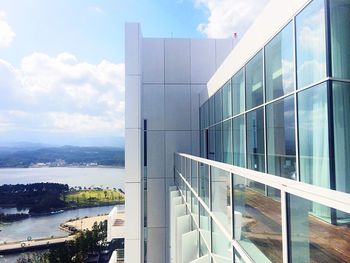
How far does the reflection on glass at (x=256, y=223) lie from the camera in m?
1.61

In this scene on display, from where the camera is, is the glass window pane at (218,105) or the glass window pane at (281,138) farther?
the glass window pane at (218,105)

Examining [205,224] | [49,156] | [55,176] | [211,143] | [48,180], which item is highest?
[211,143]

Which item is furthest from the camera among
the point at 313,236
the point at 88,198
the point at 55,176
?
the point at 88,198

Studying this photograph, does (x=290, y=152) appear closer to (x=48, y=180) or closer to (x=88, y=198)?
(x=48, y=180)

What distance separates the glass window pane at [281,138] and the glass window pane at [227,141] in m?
2.76

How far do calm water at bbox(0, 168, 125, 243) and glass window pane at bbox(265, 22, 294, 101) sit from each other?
129 feet

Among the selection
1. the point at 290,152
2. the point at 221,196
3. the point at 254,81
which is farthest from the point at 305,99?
the point at 254,81

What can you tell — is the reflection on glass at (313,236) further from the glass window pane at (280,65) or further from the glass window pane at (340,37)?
the glass window pane at (280,65)

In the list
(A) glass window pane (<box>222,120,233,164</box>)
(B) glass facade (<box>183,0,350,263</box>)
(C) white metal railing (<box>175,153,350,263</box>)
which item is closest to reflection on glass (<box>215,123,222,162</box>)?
(A) glass window pane (<box>222,120,233,164</box>)

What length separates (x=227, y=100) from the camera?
836cm

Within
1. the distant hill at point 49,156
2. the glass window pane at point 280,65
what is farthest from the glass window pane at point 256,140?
the distant hill at point 49,156

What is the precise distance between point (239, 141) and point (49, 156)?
53414 millimetres

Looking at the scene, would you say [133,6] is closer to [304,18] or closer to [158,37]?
[158,37]

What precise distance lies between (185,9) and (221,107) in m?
16.4
